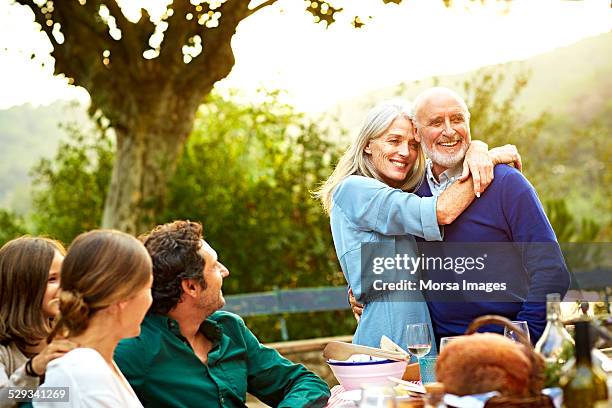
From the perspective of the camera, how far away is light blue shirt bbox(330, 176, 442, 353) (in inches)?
116

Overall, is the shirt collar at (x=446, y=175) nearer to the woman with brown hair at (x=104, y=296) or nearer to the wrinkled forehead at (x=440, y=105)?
the wrinkled forehead at (x=440, y=105)

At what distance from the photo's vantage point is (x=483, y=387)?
1.69 meters

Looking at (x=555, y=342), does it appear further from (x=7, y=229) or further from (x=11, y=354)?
(x=7, y=229)

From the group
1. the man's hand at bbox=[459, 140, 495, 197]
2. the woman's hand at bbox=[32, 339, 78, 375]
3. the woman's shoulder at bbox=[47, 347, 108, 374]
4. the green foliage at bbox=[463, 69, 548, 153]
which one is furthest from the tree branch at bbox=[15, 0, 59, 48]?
the woman's shoulder at bbox=[47, 347, 108, 374]

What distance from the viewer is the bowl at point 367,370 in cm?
247

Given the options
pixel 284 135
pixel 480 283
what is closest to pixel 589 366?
pixel 480 283

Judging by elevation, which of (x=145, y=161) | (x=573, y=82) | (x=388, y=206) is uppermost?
(x=573, y=82)

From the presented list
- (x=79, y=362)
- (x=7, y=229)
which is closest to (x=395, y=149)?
(x=79, y=362)

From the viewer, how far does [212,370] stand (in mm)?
2639

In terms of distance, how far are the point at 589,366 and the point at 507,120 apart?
24.1ft

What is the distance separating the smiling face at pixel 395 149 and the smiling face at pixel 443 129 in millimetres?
74

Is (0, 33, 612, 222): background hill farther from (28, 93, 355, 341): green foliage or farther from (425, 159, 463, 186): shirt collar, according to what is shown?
(425, 159, 463, 186): shirt collar

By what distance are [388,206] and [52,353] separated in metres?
1.28

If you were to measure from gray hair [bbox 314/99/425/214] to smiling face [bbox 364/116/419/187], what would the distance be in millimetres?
19
